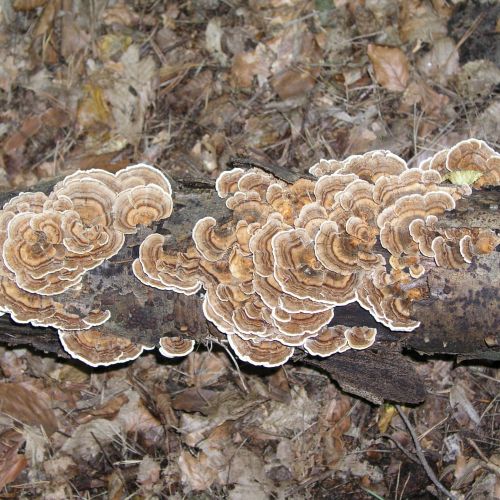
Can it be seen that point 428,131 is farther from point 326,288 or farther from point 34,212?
point 34,212

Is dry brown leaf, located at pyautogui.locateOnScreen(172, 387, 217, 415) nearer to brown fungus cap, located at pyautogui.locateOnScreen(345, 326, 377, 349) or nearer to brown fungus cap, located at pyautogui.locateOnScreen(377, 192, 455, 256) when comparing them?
brown fungus cap, located at pyautogui.locateOnScreen(345, 326, 377, 349)

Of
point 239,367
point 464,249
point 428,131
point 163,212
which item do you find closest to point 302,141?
point 428,131

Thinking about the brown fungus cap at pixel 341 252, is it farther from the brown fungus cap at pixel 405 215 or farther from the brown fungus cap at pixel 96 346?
the brown fungus cap at pixel 96 346

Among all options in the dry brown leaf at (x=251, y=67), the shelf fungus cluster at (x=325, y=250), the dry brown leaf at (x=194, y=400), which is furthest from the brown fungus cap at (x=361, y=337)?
the dry brown leaf at (x=251, y=67)

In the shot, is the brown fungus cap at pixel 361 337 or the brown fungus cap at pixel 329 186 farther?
the brown fungus cap at pixel 361 337

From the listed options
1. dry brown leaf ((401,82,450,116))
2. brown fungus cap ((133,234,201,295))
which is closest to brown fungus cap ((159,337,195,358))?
brown fungus cap ((133,234,201,295))

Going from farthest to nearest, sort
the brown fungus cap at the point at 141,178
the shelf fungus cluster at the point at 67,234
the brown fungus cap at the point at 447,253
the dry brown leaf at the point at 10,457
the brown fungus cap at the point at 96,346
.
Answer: the dry brown leaf at the point at 10,457 < the brown fungus cap at the point at 96,346 < the brown fungus cap at the point at 141,178 < the shelf fungus cluster at the point at 67,234 < the brown fungus cap at the point at 447,253
